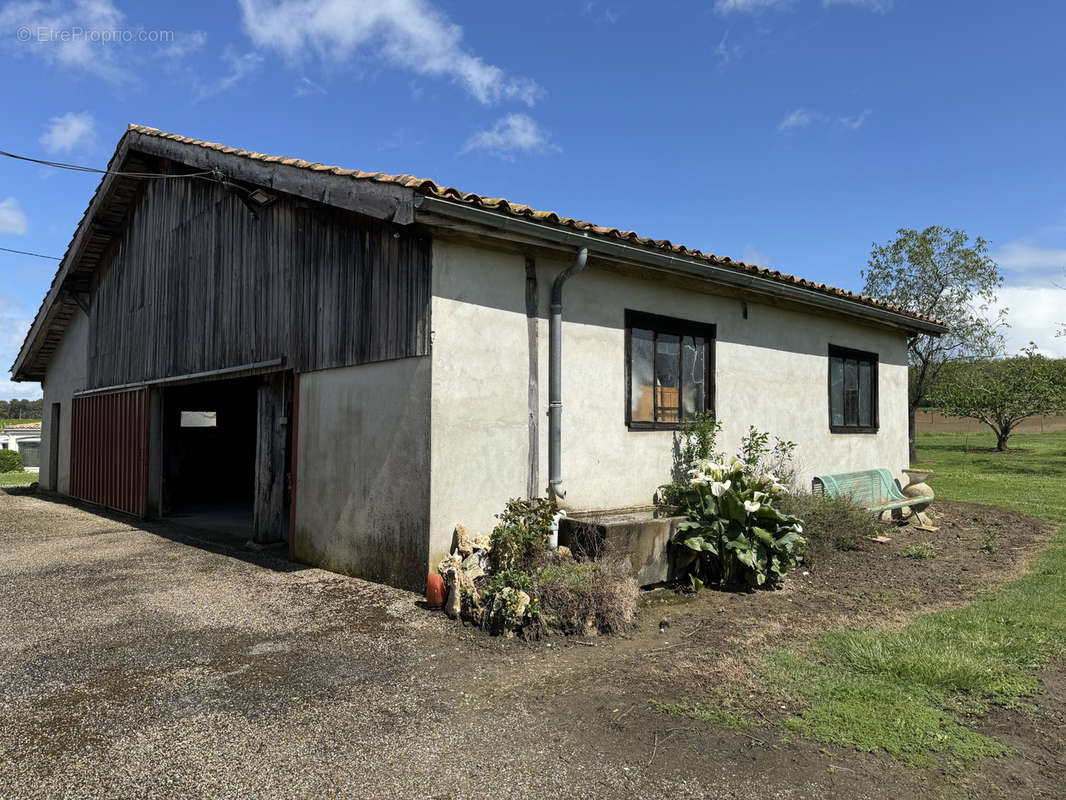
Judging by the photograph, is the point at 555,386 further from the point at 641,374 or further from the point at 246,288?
the point at 246,288

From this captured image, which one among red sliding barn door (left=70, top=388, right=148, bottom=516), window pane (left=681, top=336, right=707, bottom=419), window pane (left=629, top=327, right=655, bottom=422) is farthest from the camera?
red sliding barn door (left=70, top=388, right=148, bottom=516)

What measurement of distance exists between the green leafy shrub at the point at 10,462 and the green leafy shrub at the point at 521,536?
25591mm

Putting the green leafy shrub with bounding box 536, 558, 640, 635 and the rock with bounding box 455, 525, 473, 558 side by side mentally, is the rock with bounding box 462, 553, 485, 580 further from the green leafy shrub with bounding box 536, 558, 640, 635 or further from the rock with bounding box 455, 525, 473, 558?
the green leafy shrub with bounding box 536, 558, 640, 635

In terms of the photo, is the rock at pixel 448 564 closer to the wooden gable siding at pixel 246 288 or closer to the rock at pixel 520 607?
the rock at pixel 520 607

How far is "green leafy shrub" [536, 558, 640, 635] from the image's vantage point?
4.91 m

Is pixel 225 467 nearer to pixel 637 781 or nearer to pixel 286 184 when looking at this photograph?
pixel 286 184

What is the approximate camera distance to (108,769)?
Answer: 297 cm

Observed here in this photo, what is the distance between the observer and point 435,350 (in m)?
5.77

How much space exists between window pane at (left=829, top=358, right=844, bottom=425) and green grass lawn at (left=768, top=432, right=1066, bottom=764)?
→ 3932 mm

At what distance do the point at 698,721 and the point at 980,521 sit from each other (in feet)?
29.0

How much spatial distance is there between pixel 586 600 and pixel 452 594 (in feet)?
3.55

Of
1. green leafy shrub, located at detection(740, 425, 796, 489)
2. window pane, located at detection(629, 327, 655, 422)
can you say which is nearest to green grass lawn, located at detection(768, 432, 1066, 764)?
green leafy shrub, located at detection(740, 425, 796, 489)

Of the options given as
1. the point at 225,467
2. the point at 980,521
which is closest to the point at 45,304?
the point at 225,467

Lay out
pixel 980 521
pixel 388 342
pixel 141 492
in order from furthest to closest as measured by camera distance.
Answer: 1. pixel 141 492
2. pixel 980 521
3. pixel 388 342
